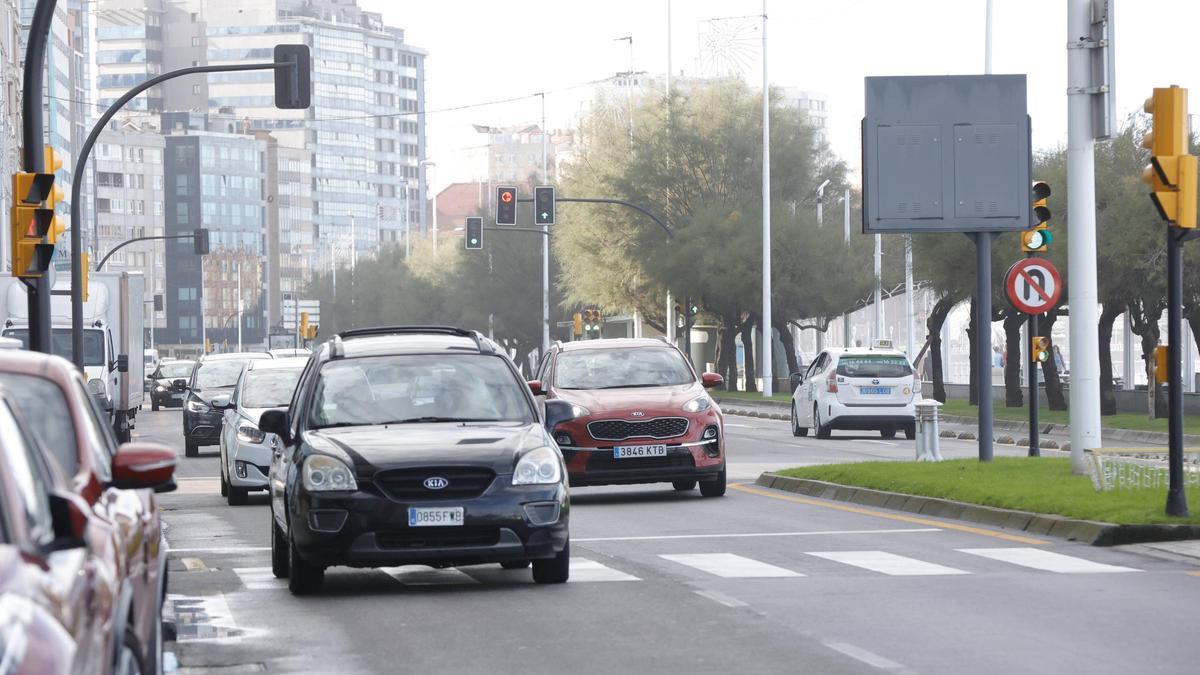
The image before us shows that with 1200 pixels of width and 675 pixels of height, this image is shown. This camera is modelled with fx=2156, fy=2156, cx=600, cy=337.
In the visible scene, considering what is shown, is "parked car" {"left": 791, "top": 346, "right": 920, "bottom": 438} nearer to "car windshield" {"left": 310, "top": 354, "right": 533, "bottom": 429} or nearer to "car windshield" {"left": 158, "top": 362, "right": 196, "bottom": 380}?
"car windshield" {"left": 310, "top": 354, "right": 533, "bottom": 429}

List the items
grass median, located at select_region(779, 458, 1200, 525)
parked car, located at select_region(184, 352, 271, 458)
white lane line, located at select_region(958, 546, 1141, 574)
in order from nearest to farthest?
white lane line, located at select_region(958, 546, 1141, 574) < grass median, located at select_region(779, 458, 1200, 525) < parked car, located at select_region(184, 352, 271, 458)

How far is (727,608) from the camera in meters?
11.9

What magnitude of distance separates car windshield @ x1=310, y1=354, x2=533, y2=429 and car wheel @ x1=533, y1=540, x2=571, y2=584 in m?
0.93

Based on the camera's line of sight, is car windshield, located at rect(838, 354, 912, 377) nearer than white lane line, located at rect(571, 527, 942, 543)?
No

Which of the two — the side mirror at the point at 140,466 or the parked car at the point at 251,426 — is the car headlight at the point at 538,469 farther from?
the parked car at the point at 251,426

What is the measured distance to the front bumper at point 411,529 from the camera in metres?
12.5

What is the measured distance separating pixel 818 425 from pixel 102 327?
1310 cm

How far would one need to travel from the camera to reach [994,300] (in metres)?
50.9

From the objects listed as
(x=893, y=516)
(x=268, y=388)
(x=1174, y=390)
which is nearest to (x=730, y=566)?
(x=1174, y=390)

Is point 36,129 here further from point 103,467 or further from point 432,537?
point 103,467

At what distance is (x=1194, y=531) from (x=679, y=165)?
196 feet

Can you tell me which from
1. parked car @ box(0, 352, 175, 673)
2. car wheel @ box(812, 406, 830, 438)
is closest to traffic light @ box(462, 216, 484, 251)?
car wheel @ box(812, 406, 830, 438)

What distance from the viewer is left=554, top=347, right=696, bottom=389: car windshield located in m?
22.6

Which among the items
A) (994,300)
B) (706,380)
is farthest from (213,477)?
(994,300)
